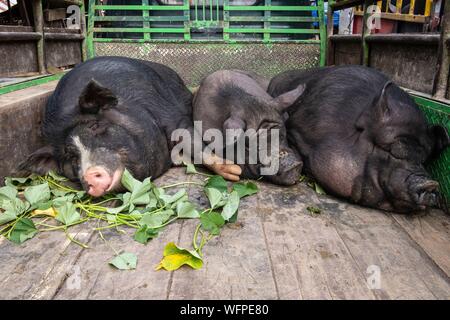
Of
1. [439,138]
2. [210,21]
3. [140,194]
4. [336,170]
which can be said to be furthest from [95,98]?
[210,21]

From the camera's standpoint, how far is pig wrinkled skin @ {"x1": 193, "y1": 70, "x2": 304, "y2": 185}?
10.3 feet

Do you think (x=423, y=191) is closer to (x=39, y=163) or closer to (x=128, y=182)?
(x=128, y=182)

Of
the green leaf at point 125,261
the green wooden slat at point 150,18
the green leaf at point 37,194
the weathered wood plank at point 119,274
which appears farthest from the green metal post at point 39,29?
the green leaf at point 125,261

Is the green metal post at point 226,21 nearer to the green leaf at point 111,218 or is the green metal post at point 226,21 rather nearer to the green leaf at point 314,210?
the green leaf at point 314,210

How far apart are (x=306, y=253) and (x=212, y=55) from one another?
342 cm

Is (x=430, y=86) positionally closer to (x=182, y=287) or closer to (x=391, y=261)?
(x=391, y=261)

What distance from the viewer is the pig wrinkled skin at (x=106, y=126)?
2725 millimetres

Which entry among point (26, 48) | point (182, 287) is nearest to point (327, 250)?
point (182, 287)

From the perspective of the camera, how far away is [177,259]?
6.82 ft

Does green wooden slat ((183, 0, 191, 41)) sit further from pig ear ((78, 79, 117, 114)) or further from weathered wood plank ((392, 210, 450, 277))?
weathered wood plank ((392, 210, 450, 277))

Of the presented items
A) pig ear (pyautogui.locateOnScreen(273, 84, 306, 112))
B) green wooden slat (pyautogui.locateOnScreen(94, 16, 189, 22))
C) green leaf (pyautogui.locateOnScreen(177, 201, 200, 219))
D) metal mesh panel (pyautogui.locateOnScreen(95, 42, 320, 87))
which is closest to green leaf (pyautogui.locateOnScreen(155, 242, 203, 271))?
green leaf (pyautogui.locateOnScreen(177, 201, 200, 219))

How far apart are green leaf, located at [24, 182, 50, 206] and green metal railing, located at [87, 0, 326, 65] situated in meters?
2.84

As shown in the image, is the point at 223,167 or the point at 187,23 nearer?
the point at 223,167

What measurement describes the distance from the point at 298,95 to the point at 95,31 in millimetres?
3016
